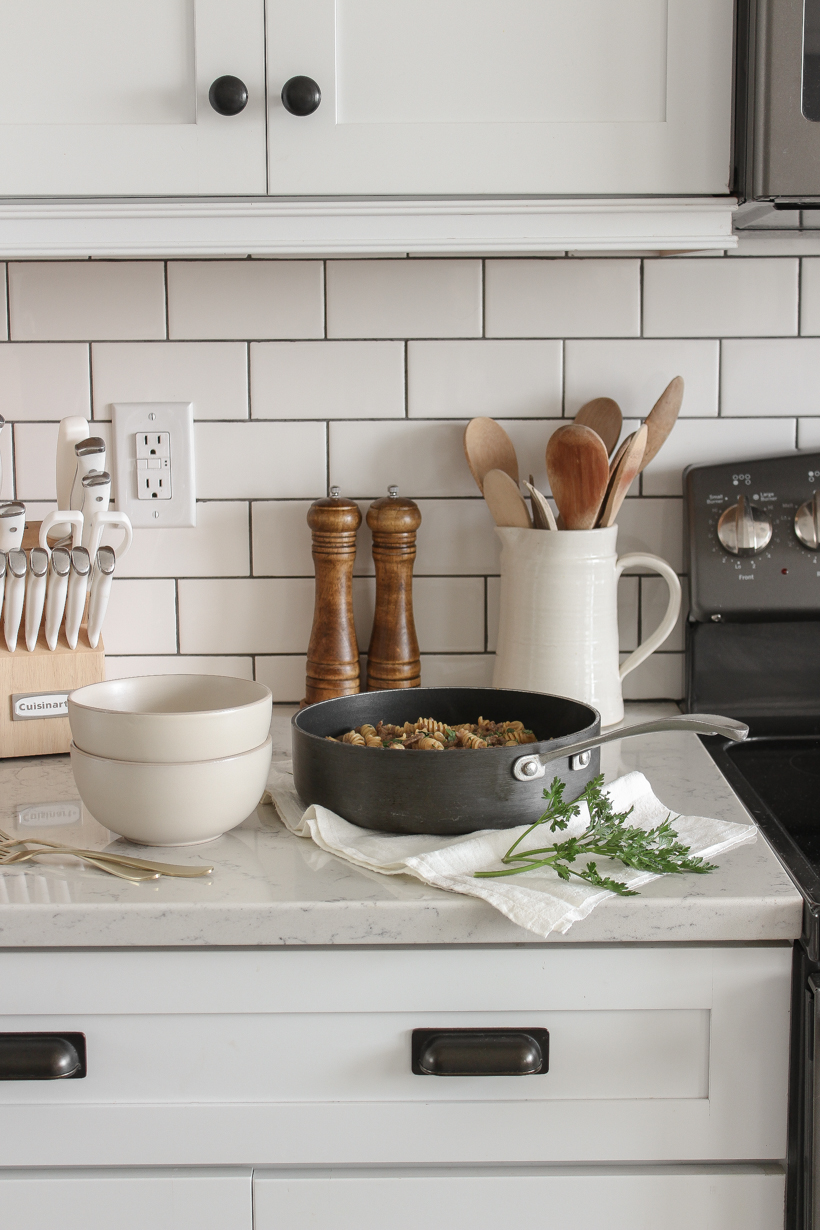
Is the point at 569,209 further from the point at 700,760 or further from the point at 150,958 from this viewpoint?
the point at 150,958

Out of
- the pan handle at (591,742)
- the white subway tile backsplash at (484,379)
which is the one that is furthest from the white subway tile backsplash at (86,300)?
the pan handle at (591,742)

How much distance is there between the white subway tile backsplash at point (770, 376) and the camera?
4.14 ft

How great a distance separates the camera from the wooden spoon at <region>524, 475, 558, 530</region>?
112 cm

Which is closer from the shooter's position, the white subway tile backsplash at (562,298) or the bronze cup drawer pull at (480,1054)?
the bronze cup drawer pull at (480,1054)

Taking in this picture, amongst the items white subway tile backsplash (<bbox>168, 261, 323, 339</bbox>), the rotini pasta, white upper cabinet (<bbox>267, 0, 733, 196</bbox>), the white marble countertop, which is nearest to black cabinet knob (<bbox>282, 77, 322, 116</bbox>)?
white upper cabinet (<bbox>267, 0, 733, 196</bbox>)

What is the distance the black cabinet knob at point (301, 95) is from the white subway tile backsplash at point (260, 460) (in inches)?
16.1

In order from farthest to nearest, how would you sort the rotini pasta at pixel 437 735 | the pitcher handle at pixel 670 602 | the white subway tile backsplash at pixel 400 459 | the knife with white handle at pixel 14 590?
the white subway tile backsplash at pixel 400 459, the pitcher handle at pixel 670 602, the knife with white handle at pixel 14 590, the rotini pasta at pixel 437 735

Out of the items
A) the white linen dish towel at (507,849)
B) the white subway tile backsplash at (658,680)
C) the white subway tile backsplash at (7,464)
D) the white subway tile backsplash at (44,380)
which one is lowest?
the white linen dish towel at (507,849)

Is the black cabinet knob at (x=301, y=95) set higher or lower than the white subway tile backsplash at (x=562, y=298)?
higher

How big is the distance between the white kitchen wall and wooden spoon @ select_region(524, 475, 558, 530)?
13cm

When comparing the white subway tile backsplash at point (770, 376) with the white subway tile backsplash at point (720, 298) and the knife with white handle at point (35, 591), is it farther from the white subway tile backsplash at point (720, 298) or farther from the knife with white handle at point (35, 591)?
the knife with white handle at point (35, 591)

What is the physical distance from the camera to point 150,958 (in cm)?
77

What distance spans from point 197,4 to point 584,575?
2.14ft

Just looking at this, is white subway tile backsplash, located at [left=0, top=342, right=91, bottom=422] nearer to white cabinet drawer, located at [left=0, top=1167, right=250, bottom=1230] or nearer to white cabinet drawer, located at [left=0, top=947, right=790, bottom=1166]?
white cabinet drawer, located at [left=0, top=947, right=790, bottom=1166]
